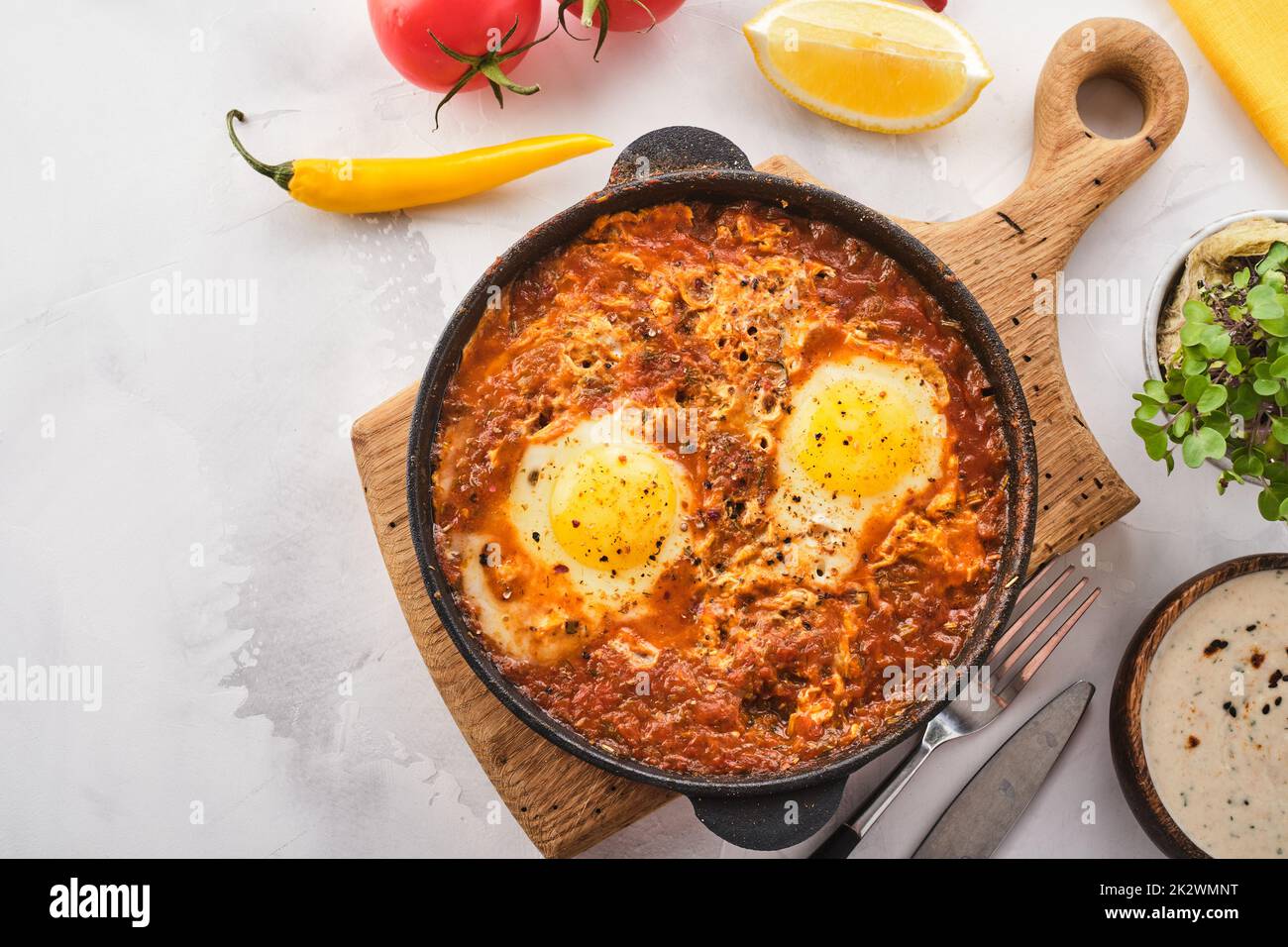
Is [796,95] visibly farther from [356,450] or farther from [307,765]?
[307,765]

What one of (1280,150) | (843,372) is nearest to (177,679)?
(843,372)

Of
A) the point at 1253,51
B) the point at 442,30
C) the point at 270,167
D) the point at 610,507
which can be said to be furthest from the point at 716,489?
the point at 1253,51

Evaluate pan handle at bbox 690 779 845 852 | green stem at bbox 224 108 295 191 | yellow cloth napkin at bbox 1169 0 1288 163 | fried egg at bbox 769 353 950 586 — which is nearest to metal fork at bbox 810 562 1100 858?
pan handle at bbox 690 779 845 852

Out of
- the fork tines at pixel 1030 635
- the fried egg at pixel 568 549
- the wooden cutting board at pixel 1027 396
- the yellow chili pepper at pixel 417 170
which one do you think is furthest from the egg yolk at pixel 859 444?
the yellow chili pepper at pixel 417 170

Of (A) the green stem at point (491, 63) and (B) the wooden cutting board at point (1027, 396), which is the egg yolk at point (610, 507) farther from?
(A) the green stem at point (491, 63)

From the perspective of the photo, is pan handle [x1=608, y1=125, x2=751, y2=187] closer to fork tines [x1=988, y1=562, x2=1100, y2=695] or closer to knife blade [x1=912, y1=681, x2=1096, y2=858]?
fork tines [x1=988, y1=562, x2=1100, y2=695]

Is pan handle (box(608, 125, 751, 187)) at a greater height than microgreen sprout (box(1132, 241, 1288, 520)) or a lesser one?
greater

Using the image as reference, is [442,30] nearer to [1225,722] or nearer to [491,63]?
Result: [491,63]
